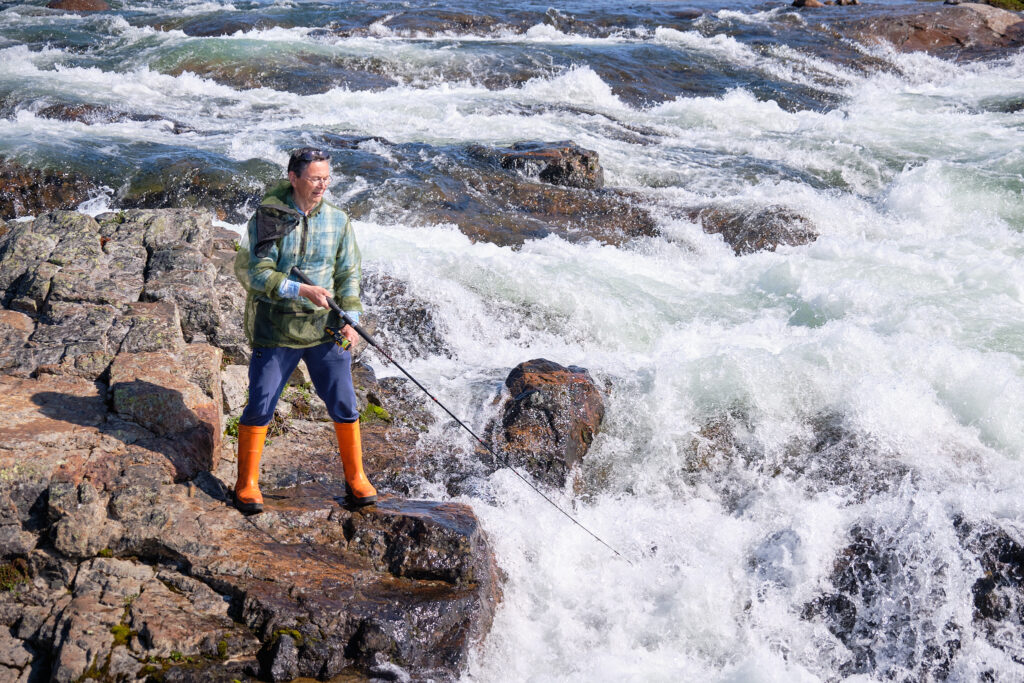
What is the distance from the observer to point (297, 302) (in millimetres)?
4371

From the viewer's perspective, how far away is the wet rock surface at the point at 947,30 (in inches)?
953

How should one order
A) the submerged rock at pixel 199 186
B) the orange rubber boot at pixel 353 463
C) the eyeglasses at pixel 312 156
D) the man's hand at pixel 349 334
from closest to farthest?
the eyeglasses at pixel 312 156 < the man's hand at pixel 349 334 < the orange rubber boot at pixel 353 463 < the submerged rock at pixel 199 186

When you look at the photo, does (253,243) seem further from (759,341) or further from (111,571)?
(759,341)

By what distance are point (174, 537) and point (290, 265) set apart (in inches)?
59.4

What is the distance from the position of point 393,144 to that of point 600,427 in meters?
7.85

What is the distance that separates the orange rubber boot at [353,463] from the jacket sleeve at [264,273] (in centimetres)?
93

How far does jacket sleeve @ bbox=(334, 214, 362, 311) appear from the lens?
15.0 ft

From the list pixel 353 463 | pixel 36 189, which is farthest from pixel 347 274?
pixel 36 189

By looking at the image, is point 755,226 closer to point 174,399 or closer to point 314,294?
point 314,294

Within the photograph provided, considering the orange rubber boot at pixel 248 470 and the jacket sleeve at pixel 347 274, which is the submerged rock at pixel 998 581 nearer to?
the jacket sleeve at pixel 347 274

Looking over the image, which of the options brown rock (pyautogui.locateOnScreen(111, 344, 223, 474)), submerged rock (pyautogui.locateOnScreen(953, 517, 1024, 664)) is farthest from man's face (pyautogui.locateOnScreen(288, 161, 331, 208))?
submerged rock (pyautogui.locateOnScreen(953, 517, 1024, 664))

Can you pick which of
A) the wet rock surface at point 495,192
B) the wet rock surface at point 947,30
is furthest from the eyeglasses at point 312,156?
the wet rock surface at point 947,30

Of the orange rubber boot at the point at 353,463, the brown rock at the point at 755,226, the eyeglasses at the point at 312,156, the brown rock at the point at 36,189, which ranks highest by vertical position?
the eyeglasses at the point at 312,156

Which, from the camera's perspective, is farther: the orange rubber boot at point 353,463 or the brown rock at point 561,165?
the brown rock at point 561,165
